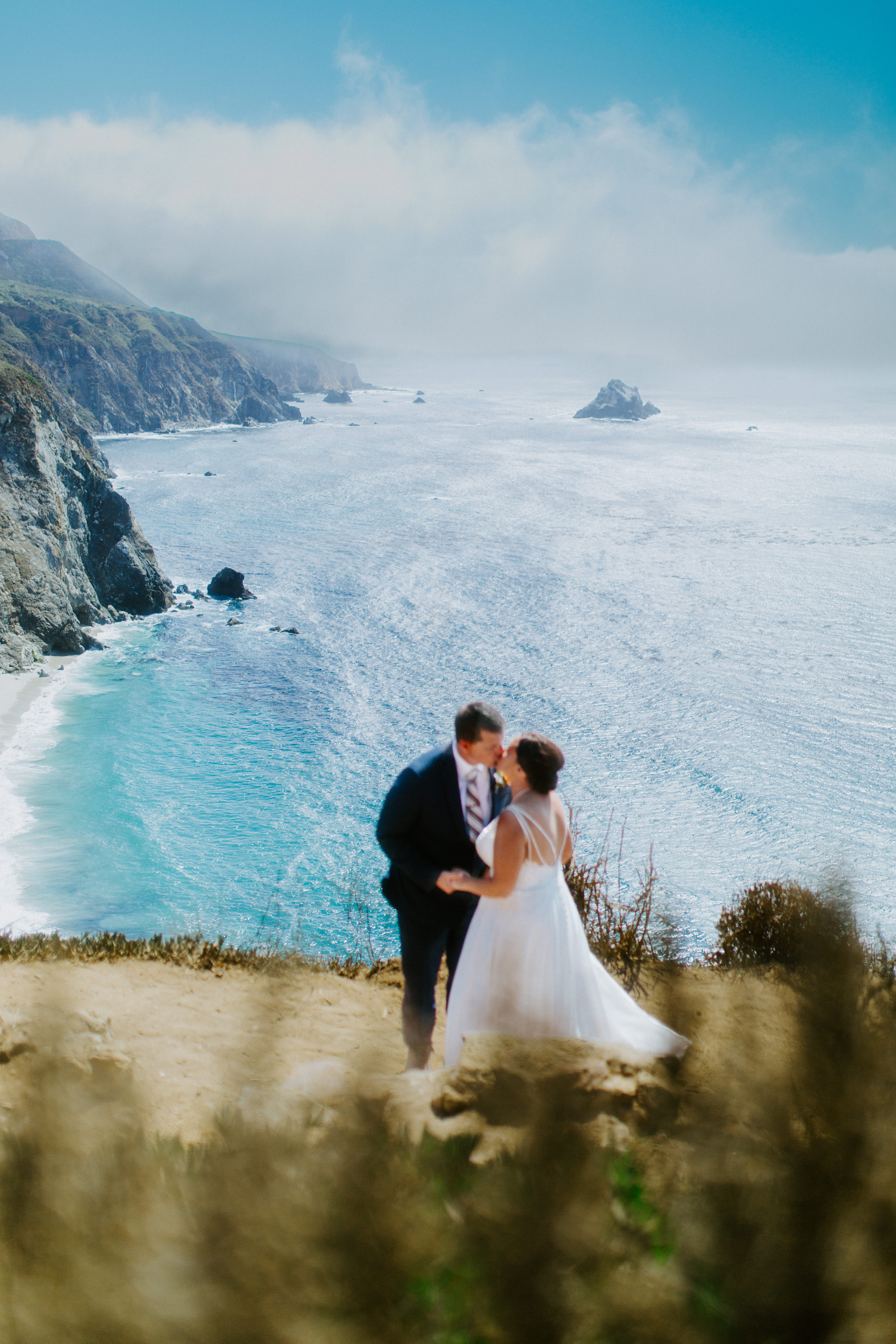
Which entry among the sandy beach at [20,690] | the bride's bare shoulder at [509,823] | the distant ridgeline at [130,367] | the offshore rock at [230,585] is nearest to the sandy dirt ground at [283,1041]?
the bride's bare shoulder at [509,823]

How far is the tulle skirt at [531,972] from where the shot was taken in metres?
4.07

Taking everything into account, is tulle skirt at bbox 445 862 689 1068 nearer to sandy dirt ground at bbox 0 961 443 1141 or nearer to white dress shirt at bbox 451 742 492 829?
white dress shirt at bbox 451 742 492 829

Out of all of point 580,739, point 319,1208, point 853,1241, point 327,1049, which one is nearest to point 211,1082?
point 327,1049

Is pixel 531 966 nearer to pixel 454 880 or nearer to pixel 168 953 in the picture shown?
pixel 454 880

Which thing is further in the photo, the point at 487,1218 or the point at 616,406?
the point at 616,406

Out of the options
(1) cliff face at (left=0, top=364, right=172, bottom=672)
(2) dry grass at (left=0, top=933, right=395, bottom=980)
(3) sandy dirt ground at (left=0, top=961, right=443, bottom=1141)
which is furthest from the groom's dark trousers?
(1) cliff face at (left=0, top=364, right=172, bottom=672)

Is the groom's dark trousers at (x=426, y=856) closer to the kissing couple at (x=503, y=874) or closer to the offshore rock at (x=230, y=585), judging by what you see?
the kissing couple at (x=503, y=874)

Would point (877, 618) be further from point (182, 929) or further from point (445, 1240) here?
point (445, 1240)

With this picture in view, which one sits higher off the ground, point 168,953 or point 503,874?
point 503,874

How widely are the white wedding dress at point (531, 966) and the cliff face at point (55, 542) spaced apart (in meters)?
39.1

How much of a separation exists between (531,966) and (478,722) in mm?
1211

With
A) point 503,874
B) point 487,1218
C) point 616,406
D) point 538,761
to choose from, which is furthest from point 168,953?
point 616,406

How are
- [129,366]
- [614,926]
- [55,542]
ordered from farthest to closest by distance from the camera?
1. [129,366]
2. [55,542]
3. [614,926]

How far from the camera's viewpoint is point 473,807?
14.6ft
